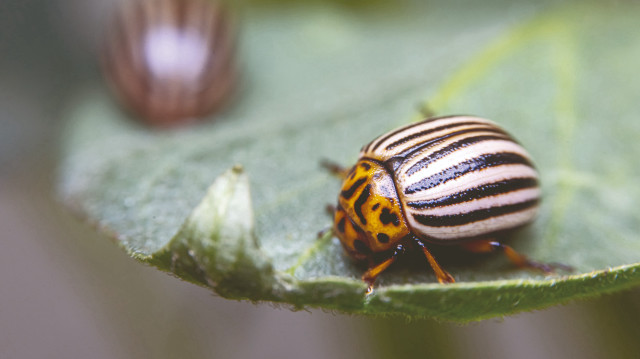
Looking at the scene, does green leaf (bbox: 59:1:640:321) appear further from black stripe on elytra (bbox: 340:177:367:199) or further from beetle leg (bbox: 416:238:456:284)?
black stripe on elytra (bbox: 340:177:367:199)

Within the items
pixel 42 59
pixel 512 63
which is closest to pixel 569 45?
pixel 512 63

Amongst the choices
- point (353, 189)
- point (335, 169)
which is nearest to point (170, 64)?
point (335, 169)

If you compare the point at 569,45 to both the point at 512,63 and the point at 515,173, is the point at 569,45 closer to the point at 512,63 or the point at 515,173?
the point at 512,63

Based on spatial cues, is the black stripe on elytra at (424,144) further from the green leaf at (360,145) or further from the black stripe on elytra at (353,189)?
the green leaf at (360,145)

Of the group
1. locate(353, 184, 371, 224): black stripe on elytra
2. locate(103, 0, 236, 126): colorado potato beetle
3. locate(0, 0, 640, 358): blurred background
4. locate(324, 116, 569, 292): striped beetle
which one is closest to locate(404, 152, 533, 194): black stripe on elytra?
locate(324, 116, 569, 292): striped beetle

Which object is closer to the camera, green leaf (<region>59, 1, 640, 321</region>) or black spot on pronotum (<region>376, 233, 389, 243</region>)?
green leaf (<region>59, 1, 640, 321</region>)
